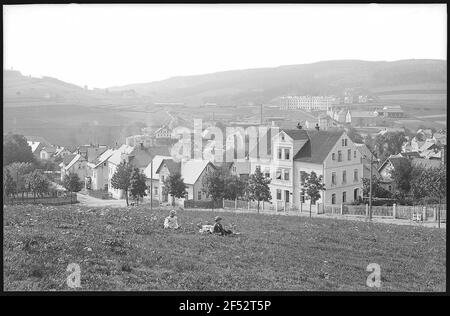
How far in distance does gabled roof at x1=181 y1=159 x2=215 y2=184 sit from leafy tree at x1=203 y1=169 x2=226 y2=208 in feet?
0.33

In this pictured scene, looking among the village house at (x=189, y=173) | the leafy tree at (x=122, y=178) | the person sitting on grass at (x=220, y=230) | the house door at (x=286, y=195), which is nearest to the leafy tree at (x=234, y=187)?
the village house at (x=189, y=173)

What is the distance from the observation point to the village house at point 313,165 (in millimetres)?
6383

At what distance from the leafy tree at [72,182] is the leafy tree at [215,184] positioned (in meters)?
1.49

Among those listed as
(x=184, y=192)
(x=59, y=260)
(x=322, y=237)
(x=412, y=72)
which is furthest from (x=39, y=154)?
(x=412, y=72)

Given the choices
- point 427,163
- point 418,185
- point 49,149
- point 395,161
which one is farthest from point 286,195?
point 49,149

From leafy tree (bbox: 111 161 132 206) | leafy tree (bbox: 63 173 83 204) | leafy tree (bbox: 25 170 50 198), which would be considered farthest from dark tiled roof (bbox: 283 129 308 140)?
leafy tree (bbox: 25 170 50 198)

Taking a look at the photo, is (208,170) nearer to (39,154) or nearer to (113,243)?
(113,243)

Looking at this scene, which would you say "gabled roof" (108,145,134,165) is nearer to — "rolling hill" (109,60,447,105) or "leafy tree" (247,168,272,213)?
"rolling hill" (109,60,447,105)

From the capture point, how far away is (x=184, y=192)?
6602mm

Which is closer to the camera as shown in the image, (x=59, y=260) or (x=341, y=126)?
(x=59, y=260)

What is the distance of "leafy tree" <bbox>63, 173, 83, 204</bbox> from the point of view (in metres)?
6.60

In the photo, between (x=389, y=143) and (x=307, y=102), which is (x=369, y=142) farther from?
(x=307, y=102)

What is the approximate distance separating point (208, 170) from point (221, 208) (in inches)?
18.7

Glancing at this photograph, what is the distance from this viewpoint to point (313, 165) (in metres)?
6.46
